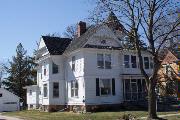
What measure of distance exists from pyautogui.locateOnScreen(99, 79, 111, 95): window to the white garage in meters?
25.2

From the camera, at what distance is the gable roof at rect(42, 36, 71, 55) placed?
129 feet

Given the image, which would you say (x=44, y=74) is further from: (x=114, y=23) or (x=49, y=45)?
(x=114, y=23)

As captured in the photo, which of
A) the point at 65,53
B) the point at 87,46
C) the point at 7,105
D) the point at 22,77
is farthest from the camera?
the point at 22,77

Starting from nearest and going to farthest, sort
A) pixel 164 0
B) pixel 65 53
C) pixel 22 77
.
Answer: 1. pixel 164 0
2. pixel 65 53
3. pixel 22 77

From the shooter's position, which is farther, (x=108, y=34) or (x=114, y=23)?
(x=108, y=34)

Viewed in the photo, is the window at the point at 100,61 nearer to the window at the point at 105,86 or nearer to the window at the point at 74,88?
the window at the point at 105,86

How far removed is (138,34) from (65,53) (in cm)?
1620

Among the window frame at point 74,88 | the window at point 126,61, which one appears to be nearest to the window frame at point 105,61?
the window at point 126,61

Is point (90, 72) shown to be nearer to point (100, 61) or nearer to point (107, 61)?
point (100, 61)

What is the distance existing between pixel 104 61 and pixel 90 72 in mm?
2258

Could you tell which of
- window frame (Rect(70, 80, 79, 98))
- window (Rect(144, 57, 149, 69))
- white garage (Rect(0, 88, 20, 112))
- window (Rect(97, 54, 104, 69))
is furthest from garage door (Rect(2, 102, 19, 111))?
window (Rect(144, 57, 149, 69))

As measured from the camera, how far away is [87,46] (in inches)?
1366

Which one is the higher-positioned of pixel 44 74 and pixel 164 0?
pixel 164 0

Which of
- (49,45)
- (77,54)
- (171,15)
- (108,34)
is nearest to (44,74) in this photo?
(49,45)
